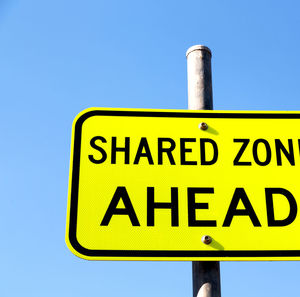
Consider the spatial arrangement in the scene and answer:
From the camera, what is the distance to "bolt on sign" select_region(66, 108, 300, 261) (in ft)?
5.97

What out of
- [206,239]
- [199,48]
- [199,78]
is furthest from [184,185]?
[199,48]

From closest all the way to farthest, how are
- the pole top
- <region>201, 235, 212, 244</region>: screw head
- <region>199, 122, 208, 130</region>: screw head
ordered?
1. <region>201, 235, 212, 244</region>: screw head
2. <region>199, 122, 208, 130</region>: screw head
3. the pole top

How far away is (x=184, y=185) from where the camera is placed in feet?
6.33

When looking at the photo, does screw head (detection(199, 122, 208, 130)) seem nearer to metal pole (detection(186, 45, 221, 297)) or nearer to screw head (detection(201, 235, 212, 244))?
metal pole (detection(186, 45, 221, 297))

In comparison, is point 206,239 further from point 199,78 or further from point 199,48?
point 199,48

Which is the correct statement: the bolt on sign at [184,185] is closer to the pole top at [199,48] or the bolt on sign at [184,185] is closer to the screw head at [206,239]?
the screw head at [206,239]

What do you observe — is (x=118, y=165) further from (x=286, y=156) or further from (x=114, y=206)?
(x=286, y=156)

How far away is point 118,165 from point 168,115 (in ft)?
1.31

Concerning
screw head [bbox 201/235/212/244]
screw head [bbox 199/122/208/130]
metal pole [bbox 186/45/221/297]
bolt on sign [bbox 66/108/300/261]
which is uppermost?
metal pole [bbox 186/45/221/297]

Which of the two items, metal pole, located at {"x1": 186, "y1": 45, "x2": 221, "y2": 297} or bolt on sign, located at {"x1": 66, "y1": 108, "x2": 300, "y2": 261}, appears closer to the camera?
bolt on sign, located at {"x1": 66, "y1": 108, "x2": 300, "y2": 261}

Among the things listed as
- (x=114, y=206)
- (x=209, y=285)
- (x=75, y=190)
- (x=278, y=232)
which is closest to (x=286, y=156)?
(x=278, y=232)

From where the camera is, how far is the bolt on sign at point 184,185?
1818 mm

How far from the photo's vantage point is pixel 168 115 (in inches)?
82.4

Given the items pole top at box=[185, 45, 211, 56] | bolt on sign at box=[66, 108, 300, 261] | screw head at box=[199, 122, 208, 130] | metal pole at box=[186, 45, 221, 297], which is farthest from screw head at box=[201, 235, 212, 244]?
pole top at box=[185, 45, 211, 56]
